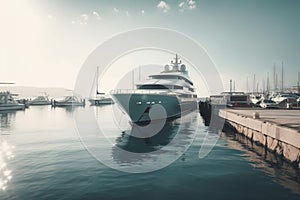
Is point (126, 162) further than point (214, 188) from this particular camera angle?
Yes

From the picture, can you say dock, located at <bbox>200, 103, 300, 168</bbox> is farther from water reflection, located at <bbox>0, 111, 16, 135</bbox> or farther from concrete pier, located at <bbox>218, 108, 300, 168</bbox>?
water reflection, located at <bbox>0, 111, 16, 135</bbox>

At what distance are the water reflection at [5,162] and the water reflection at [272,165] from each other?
10.6m

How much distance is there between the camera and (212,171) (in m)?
10.2

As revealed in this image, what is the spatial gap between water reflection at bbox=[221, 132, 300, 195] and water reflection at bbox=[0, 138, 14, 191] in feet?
34.9

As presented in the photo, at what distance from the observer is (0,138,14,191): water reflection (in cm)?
898

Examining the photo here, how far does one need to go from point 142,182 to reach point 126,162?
3.04 m

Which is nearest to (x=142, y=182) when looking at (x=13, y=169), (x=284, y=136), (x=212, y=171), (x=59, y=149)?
(x=212, y=171)

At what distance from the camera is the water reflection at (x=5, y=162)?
8977 mm

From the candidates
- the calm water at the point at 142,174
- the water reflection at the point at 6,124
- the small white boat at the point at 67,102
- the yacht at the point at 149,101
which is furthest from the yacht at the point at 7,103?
the calm water at the point at 142,174

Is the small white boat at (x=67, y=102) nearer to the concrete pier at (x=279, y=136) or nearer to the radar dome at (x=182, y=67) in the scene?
the radar dome at (x=182, y=67)

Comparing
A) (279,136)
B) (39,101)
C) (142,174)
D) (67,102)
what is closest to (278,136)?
(279,136)

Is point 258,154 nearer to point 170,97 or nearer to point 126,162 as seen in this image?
point 126,162

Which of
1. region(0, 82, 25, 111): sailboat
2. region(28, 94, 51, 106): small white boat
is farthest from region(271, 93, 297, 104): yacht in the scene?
region(28, 94, 51, 106): small white boat

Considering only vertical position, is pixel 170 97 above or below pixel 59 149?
above
